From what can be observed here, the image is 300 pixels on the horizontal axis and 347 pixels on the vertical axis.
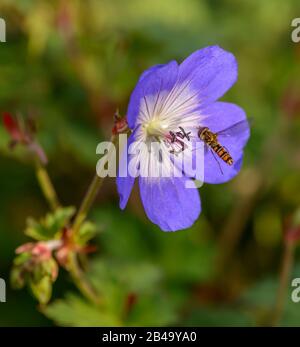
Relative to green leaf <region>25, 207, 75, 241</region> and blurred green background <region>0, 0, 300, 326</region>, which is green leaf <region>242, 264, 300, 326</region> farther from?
green leaf <region>25, 207, 75, 241</region>

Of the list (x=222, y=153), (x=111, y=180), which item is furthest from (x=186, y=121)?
(x=111, y=180)

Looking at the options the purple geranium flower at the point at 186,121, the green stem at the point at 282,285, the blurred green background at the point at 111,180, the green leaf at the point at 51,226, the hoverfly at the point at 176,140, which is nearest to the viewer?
the purple geranium flower at the point at 186,121

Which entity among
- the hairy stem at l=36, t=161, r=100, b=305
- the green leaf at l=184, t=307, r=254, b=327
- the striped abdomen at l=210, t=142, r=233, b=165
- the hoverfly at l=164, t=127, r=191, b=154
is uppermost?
the hoverfly at l=164, t=127, r=191, b=154

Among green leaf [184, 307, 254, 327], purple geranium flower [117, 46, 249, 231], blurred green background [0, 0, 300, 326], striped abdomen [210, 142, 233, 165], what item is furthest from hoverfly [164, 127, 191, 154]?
green leaf [184, 307, 254, 327]

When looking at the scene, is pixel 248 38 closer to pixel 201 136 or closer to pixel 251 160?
pixel 251 160

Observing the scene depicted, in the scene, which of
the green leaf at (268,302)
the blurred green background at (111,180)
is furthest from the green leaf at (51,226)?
the green leaf at (268,302)

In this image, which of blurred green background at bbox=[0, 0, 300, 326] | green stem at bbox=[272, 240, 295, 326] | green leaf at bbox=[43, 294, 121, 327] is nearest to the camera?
green leaf at bbox=[43, 294, 121, 327]

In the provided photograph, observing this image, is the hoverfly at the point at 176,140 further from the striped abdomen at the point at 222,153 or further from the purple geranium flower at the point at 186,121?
the striped abdomen at the point at 222,153

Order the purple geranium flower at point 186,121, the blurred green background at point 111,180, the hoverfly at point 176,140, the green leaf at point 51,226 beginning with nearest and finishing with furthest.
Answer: the purple geranium flower at point 186,121 < the green leaf at point 51,226 < the hoverfly at point 176,140 < the blurred green background at point 111,180
